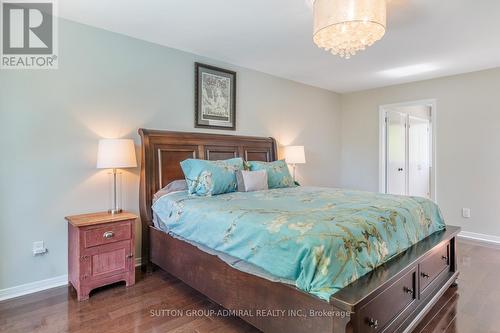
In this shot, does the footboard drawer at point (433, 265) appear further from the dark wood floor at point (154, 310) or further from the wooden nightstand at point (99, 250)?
the wooden nightstand at point (99, 250)

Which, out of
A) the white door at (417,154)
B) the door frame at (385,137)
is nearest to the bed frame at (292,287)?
the door frame at (385,137)

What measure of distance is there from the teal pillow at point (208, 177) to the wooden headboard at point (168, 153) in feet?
0.78

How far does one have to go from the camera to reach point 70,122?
8.79ft

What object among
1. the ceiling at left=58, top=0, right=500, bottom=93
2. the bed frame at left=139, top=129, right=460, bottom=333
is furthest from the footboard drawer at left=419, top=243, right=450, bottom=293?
the ceiling at left=58, top=0, right=500, bottom=93

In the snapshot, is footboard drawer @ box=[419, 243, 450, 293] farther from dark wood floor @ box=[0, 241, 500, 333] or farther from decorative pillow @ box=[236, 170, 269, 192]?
decorative pillow @ box=[236, 170, 269, 192]

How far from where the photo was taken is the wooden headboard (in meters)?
2.94

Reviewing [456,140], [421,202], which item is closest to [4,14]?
[421,202]

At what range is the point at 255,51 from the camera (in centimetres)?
344

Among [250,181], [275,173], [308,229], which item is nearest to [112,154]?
[250,181]

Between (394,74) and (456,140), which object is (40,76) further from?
(456,140)

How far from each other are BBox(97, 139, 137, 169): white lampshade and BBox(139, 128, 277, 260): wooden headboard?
0.29 metres

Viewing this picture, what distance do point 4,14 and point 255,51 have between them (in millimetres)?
2363

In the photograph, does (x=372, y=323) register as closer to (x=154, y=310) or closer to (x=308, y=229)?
(x=308, y=229)

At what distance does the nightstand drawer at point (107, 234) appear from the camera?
2.37 m
